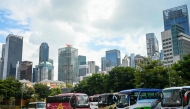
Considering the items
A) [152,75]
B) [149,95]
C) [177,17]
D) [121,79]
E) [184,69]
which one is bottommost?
[149,95]

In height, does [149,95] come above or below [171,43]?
below

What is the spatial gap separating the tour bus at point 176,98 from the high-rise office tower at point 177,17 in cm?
17554

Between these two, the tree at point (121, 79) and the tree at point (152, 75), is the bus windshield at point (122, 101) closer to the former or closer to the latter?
the tree at point (152, 75)

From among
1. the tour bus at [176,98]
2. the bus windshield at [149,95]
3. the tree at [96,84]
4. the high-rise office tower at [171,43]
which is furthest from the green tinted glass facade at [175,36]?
the tour bus at [176,98]

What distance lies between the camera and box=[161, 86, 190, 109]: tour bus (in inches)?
645

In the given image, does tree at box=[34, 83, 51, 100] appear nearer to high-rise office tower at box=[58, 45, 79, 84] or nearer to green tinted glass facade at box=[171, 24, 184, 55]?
high-rise office tower at box=[58, 45, 79, 84]

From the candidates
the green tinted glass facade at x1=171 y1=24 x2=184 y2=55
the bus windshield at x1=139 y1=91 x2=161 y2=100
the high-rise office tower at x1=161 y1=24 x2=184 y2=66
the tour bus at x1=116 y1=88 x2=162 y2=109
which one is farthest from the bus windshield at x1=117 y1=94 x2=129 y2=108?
the green tinted glass facade at x1=171 y1=24 x2=184 y2=55

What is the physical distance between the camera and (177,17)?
606ft

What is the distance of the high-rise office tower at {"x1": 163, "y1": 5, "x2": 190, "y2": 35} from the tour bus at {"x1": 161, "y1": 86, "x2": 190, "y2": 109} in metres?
176

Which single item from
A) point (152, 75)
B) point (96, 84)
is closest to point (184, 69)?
point (152, 75)

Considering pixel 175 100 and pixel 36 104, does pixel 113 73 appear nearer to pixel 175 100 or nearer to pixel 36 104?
pixel 36 104

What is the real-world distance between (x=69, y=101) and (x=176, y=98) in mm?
14481

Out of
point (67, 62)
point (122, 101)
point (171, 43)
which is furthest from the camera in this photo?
point (171, 43)

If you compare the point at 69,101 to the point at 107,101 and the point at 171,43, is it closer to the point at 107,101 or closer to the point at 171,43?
the point at 107,101
